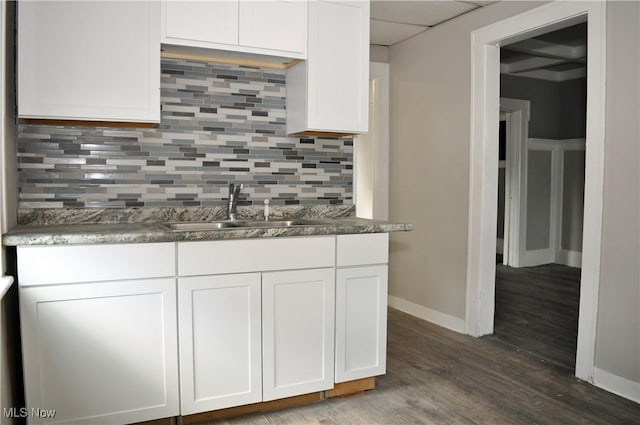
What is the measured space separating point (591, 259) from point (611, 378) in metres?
0.63

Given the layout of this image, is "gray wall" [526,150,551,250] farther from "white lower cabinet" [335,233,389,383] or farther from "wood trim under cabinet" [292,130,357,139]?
"white lower cabinet" [335,233,389,383]

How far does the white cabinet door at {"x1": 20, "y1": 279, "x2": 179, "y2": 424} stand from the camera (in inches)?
78.6

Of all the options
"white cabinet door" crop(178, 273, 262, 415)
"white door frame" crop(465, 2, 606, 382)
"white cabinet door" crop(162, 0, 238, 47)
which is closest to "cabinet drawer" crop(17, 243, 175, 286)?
"white cabinet door" crop(178, 273, 262, 415)

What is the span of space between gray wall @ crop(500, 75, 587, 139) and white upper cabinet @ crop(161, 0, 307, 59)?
4.43 meters

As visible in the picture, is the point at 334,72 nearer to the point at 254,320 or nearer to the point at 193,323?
the point at 254,320

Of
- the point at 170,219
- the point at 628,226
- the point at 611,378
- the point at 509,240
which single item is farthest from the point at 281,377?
the point at 509,240

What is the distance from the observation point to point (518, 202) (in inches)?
252

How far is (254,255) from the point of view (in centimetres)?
232

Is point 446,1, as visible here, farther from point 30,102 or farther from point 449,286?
point 30,102

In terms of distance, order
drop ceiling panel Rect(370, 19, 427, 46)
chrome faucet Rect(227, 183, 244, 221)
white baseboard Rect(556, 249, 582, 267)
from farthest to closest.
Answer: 1. white baseboard Rect(556, 249, 582, 267)
2. drop ceiling panel Rect(370, 19, 427, 46)
3. chrome faucet Rect(227, 183, 244, 221)

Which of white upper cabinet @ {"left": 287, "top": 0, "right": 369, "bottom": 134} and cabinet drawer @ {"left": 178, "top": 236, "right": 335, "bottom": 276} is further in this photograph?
white upper cabinet @ {"left": 287, "top": 0, "right": 369, "bottom": 134}

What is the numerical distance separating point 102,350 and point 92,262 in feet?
1.21

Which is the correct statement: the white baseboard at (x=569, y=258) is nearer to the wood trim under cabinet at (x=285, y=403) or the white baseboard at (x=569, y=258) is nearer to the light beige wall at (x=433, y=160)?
the light beige wall at (x=433, y=160)
